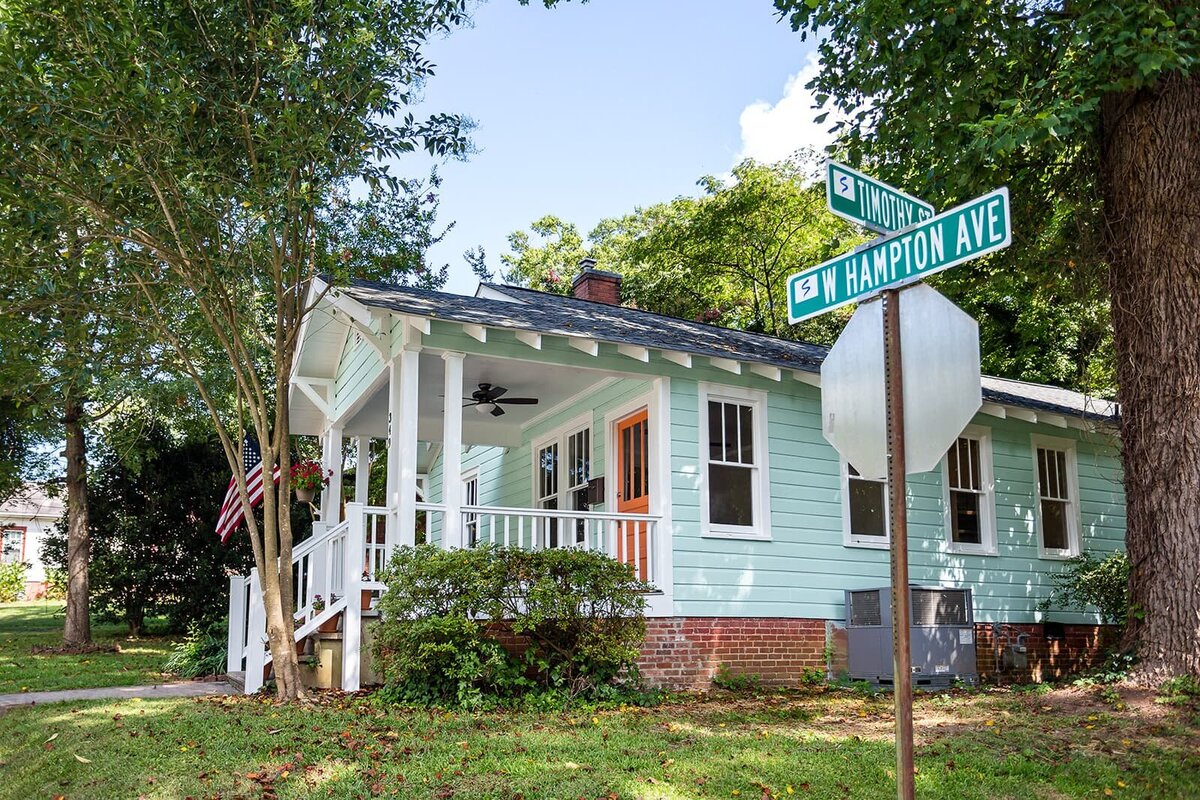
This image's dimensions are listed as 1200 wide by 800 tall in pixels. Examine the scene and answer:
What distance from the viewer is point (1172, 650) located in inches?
321

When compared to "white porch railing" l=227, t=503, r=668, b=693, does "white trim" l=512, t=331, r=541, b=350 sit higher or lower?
higher

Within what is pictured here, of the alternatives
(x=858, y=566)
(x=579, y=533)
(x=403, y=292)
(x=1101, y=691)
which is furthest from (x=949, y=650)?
(x=403, y=292)

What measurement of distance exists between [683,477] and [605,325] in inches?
76.1

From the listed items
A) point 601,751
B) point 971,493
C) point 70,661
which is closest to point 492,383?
point 971,493

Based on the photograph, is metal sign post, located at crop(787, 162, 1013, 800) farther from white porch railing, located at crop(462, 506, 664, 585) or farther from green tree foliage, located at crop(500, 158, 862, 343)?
green tree foliage, located at crop(500, 158, 862, 343)

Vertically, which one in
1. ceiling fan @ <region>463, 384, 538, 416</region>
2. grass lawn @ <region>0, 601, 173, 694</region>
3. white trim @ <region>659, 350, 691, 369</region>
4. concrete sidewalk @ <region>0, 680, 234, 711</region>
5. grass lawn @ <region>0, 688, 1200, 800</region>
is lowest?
grass lawn @ <region>0, 601, 173, 694</region>

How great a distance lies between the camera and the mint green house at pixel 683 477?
389 inches

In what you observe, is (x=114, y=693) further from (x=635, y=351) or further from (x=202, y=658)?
(x=635, y=351)

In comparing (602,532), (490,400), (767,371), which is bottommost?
(602,532)

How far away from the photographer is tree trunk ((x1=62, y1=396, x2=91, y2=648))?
15.7 m

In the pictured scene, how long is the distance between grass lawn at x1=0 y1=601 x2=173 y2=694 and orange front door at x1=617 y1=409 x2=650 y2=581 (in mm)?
5617

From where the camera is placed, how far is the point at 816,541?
37.3 feet

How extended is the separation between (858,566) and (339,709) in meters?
6.24

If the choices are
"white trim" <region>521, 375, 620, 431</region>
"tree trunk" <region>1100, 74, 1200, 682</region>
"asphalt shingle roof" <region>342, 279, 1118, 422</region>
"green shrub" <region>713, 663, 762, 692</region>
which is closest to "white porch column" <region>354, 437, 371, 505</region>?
"white trim" <region>521, 375, 620, 431</region>
